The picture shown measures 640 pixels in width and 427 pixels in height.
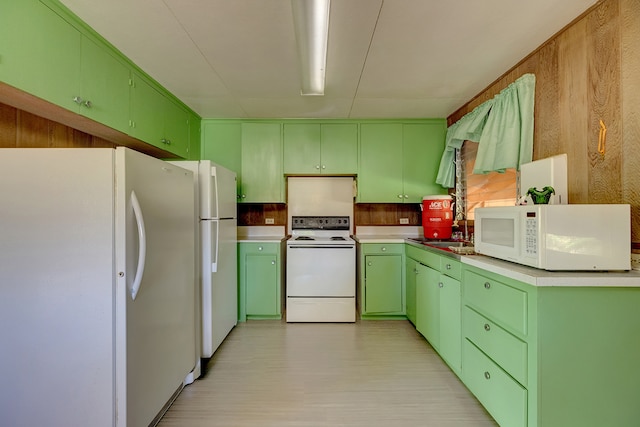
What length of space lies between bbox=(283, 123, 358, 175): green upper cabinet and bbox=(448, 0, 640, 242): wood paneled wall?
1.87 m

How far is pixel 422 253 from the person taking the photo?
270 centimetres

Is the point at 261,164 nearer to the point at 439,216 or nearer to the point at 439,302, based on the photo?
the point at 439,216

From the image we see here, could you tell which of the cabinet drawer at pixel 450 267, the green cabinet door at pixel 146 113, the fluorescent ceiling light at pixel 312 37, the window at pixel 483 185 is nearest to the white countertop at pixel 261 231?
the green cabinet door at pixel 146 113

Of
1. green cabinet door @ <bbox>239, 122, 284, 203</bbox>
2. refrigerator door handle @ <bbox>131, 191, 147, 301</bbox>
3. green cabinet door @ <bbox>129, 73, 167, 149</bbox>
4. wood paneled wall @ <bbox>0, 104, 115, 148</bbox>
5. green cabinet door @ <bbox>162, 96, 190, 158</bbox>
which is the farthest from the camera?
green cabinet door @ <bbox>239, 122, 284, 203</bbox>

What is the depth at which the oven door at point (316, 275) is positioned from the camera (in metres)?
3.15

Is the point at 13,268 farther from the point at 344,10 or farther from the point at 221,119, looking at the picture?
the point at 221,119

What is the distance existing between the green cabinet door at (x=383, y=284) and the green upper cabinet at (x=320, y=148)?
1.13 meters

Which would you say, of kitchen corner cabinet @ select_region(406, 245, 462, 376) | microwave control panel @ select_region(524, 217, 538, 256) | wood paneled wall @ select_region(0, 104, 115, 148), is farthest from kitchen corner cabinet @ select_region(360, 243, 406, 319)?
wood paneled wall @ select_region(0, 104, 115, 148)

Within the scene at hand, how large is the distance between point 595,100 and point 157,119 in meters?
3.10

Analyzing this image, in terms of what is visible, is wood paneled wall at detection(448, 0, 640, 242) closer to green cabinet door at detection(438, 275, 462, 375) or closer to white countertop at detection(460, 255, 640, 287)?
white countertop at detection(460, 255, 640, 287)

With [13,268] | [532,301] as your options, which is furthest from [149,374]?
[532,301]

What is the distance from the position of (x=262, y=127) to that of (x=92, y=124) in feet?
5.92

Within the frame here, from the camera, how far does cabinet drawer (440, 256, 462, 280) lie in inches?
79.9

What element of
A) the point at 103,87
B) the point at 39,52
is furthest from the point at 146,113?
the point at 39,52
